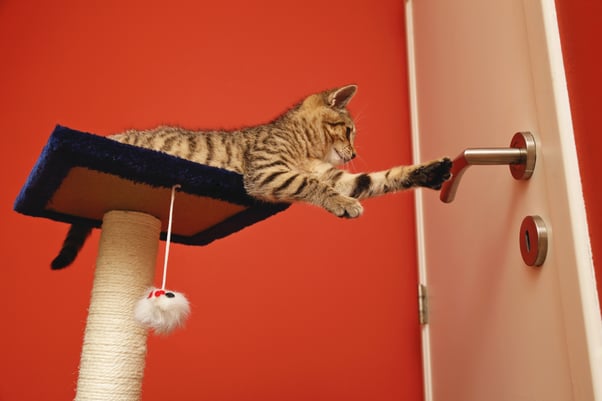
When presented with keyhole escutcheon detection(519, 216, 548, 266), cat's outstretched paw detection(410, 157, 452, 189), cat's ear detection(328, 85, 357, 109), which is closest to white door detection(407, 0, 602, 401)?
keyhole escutcheon detection(519, 216, 548, 266)

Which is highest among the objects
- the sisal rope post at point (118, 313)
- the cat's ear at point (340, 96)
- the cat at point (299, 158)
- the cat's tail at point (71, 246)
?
the cat's ear at point (340, 96)

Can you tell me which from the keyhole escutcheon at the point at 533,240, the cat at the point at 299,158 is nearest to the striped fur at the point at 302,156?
the cat at the point at 299,158

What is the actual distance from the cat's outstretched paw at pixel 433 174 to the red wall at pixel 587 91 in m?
0.24

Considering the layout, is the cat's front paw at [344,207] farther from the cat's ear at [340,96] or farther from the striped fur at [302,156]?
the cat's ear at [340,96]

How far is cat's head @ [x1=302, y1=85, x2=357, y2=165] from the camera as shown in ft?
4.27

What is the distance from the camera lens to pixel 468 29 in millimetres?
1172

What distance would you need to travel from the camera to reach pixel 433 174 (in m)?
0.94

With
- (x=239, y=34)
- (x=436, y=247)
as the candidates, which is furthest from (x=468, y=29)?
(x=239, y=34)

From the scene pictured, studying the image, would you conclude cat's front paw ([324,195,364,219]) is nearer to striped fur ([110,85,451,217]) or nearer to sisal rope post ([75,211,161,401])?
striped fur ([110,85,451,217])

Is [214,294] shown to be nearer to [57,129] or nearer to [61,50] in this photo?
[57,129]

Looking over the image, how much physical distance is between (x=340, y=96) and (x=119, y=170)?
665 millimetres

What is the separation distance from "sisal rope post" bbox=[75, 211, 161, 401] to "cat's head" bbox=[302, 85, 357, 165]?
0.50 metres

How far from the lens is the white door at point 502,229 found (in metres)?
0.70

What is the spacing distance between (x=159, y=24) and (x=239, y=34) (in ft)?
0.92
